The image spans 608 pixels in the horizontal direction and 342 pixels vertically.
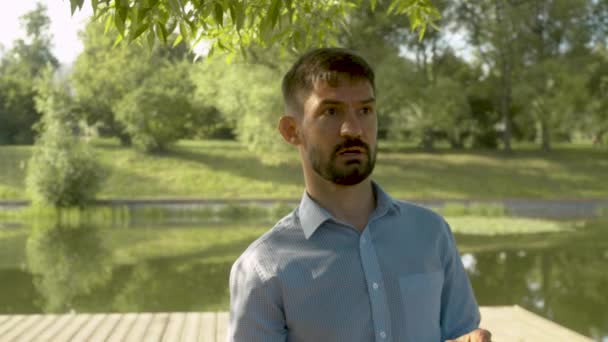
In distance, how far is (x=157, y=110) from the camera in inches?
923

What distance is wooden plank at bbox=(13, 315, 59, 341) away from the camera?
16.5 ft

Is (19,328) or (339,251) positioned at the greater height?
(339,251)

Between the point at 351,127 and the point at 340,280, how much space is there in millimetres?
315

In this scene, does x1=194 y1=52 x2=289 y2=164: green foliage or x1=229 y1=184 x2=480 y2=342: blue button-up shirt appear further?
x1=194 y1=52 x2=289 y2=164: green foliage

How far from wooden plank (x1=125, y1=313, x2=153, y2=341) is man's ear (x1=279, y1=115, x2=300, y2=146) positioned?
3628mm

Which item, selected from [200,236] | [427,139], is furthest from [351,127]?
[427,139]

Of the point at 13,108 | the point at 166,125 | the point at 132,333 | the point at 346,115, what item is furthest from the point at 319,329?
the point at 13,108

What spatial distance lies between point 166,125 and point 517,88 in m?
11.1

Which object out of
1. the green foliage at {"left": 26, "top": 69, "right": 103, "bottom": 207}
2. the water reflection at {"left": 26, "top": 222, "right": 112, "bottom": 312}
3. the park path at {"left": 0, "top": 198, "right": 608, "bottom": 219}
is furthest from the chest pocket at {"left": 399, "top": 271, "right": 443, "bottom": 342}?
Answer: the park path at {"left": 0, "top": 198, "right": 608, "bottom": 219}

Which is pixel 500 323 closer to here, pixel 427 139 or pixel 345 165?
pixel 345 165

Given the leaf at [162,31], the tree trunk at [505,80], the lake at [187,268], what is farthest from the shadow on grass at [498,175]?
the leaf at [162,31]

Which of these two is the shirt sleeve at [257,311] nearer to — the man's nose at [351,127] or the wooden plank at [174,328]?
the man's nose at [351,127]

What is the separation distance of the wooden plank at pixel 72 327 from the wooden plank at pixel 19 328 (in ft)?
0.90

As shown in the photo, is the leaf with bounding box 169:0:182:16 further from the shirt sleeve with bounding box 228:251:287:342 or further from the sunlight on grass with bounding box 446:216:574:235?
the sunlight on grass with bounding box 446:216:574:235
